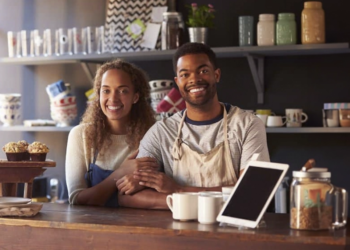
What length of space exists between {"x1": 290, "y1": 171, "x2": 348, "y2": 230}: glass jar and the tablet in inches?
2.5

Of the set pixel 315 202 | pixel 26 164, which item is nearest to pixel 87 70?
pixel 26 164

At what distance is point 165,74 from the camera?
454 cm

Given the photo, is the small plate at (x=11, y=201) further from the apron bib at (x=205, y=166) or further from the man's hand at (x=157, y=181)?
the apron bib at (x=205, y=166)

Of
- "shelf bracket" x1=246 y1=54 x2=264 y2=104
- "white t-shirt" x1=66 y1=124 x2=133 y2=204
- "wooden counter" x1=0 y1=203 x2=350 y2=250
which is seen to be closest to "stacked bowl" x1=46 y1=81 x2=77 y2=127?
"shelf bracket" x1=246 y1=54 x2=264 y2=104

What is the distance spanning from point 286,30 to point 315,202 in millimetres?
2027

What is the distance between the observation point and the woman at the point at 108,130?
318 centimetres

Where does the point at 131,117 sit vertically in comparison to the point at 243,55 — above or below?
below

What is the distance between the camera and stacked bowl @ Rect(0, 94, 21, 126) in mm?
4676

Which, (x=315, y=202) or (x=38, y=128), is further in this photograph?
(x=38, y=128)

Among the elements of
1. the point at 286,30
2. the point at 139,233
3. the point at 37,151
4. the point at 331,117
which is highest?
the point at 286,30

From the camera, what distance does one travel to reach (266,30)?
3973 millimetres

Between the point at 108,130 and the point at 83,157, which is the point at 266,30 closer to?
the point at 108,130

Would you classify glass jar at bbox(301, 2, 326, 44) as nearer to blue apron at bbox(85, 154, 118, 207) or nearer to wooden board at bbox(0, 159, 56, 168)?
blue apron at bbox(85, 154, 118, 207)

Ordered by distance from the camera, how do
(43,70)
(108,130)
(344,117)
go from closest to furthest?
(108,130), (344,117), (43,70)
